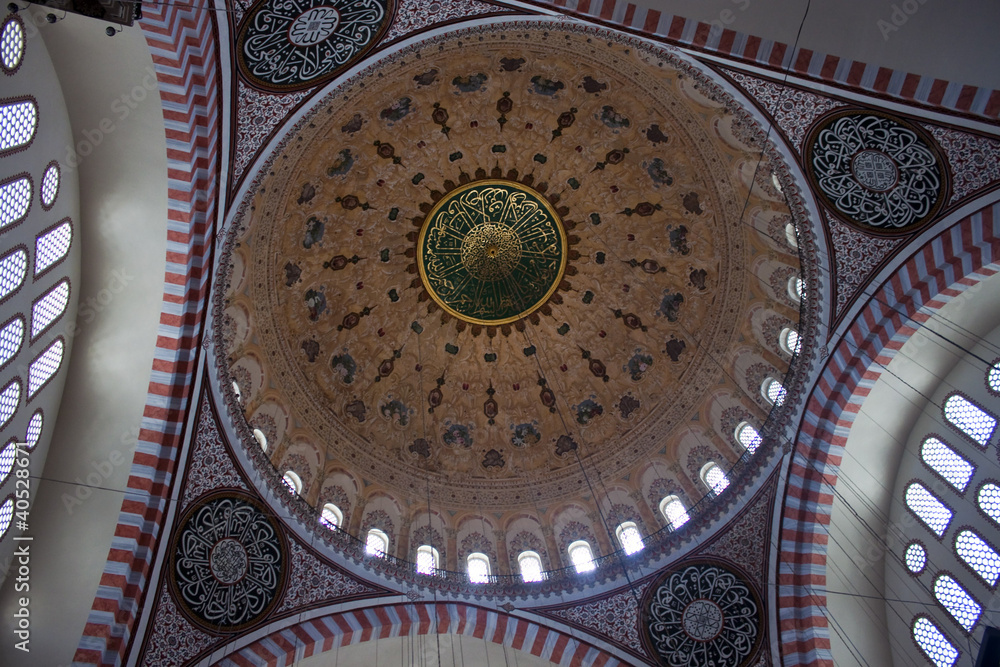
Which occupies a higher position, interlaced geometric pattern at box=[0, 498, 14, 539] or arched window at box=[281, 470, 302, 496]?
arched window at box=[281, 470, 302, 496]

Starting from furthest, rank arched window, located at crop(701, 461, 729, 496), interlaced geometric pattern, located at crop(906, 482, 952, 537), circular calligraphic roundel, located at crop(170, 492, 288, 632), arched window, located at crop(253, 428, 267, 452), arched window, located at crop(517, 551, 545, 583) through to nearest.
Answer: arched window, located at crop(517, 551, 545, 583), arched window, located at crop(701, 461, 729, 496), arched window, located at crop(253, 428, 267, 452), interlaced geometric pattern, located at crop(906, 482, 952, 537), circular calligraphic roundel, located at crop(170, 492, 288, 632)

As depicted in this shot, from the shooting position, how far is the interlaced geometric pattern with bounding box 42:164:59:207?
304 inches

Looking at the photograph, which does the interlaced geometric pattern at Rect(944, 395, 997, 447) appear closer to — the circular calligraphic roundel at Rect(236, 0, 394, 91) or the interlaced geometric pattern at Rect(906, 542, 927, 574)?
the interlaced geometric pattern at Rect(906, 542, 927, 574)

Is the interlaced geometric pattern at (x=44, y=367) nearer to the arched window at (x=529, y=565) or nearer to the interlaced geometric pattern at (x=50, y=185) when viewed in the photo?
the interlaced geometric pattern at (x=50, y=185)

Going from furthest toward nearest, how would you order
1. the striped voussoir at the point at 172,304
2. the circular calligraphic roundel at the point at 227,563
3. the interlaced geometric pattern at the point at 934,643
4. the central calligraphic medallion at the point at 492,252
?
the central calligraphic medallion at the point at 492,252 → the interlaced geometric pattern at the point at 934,643 → the circular calligraphic roundel at the point at 227,563 → the striped voussoir at the point at 172,304

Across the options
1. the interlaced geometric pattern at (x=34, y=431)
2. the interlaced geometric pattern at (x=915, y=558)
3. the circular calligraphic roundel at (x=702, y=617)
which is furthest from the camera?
the circular calligraphic roundel at (x=702, y=617)

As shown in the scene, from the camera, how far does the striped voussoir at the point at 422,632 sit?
9359 millimetres

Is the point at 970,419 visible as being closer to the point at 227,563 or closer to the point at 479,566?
the point at 479,566

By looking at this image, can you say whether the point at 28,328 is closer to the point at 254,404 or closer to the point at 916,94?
the point at 254,404

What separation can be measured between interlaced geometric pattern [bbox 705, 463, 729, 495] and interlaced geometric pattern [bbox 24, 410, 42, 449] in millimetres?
9463

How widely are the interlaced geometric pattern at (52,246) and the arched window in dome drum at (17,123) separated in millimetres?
1130

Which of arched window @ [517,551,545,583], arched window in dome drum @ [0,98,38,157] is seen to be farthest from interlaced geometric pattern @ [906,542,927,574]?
arched window in dome drum @ [0,98,38,157]

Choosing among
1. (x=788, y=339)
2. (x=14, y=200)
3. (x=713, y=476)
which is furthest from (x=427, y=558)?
(x=14, y=200)

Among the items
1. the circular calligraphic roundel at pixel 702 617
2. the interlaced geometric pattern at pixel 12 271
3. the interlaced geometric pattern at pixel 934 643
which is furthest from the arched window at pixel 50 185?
the interlaced geometric pattern at pixel 934 643
